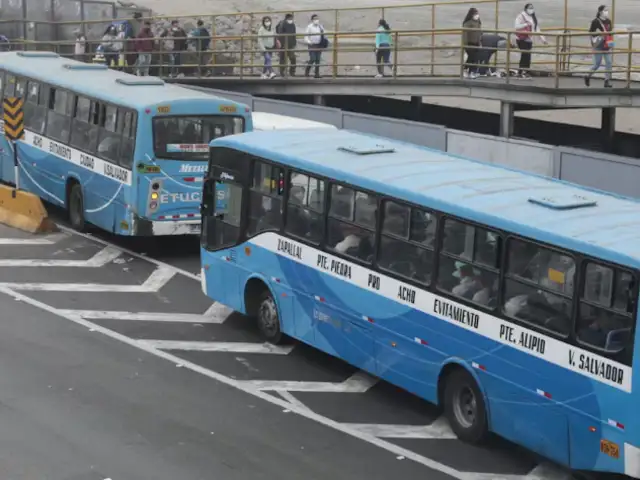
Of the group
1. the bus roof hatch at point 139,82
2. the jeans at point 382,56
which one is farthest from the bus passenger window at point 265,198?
the jeans at point 382,56

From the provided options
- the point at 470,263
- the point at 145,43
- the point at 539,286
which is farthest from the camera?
the point at 145,43

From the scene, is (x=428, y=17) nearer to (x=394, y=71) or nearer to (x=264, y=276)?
(x=394, y=71)

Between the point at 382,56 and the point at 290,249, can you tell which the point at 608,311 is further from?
the point at 382,56

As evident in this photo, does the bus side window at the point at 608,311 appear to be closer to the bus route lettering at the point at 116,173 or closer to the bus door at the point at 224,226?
the bus door at the point at 224,226

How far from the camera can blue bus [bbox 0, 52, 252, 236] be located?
2016cm

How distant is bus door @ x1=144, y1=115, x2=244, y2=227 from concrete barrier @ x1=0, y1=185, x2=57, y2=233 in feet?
10.1

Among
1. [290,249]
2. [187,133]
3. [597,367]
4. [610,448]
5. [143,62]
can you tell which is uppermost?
→ [143,62]

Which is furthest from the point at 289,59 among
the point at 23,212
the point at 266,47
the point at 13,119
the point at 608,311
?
the point at 608,311

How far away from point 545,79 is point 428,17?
46.0 ft

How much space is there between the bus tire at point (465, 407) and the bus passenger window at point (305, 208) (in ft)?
8.96

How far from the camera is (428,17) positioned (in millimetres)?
38344

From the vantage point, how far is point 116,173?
20781mm

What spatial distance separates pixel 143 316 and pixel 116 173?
428 centimetres

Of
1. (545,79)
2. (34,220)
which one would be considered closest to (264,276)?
(34,220)
